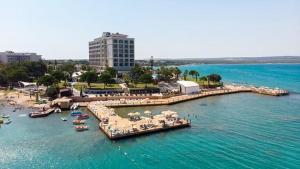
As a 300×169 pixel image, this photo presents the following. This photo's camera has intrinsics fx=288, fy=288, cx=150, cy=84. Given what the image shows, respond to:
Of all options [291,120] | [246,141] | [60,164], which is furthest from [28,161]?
[291,120]

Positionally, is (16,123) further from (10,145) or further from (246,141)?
(246,141)

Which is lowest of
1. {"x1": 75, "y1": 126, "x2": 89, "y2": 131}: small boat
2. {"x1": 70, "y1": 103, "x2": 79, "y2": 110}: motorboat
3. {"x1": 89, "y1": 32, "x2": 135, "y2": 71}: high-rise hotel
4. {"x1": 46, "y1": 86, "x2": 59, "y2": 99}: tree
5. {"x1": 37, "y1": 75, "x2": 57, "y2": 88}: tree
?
{"x1": 75, "y1": 126, "x2": 89, "y2": 131}: small boat

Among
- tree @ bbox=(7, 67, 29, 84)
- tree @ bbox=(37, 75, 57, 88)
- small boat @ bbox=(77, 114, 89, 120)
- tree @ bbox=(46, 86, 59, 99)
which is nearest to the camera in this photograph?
small boat @ bbox=(77, 114, 89, 120)

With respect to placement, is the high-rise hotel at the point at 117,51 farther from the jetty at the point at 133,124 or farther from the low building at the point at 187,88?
the jetty at the point at 133,124

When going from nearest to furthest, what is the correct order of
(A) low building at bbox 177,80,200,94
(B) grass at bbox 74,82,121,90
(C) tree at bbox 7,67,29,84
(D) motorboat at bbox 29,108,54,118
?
(D) motorboat at bbox 29,108,54,118 < (A) low building at bbox 177,80,200,94 < (B) grass at bbox 74,82,121,90 < (C) tree at bbox 7,67,29,84

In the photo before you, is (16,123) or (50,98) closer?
(16,123)

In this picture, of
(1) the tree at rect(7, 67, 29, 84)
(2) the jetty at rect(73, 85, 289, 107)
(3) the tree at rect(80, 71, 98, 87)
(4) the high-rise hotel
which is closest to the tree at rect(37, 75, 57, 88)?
(3) the tree at rect(80, 71, 98, 87)

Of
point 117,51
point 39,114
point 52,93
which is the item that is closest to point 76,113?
point 39,114

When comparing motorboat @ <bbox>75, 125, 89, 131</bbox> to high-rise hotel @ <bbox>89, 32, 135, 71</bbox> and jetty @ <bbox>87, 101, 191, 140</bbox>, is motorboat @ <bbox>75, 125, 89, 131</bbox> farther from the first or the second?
high-rise hotel @ <bbox>89, 32, 135, 71</bbox>
